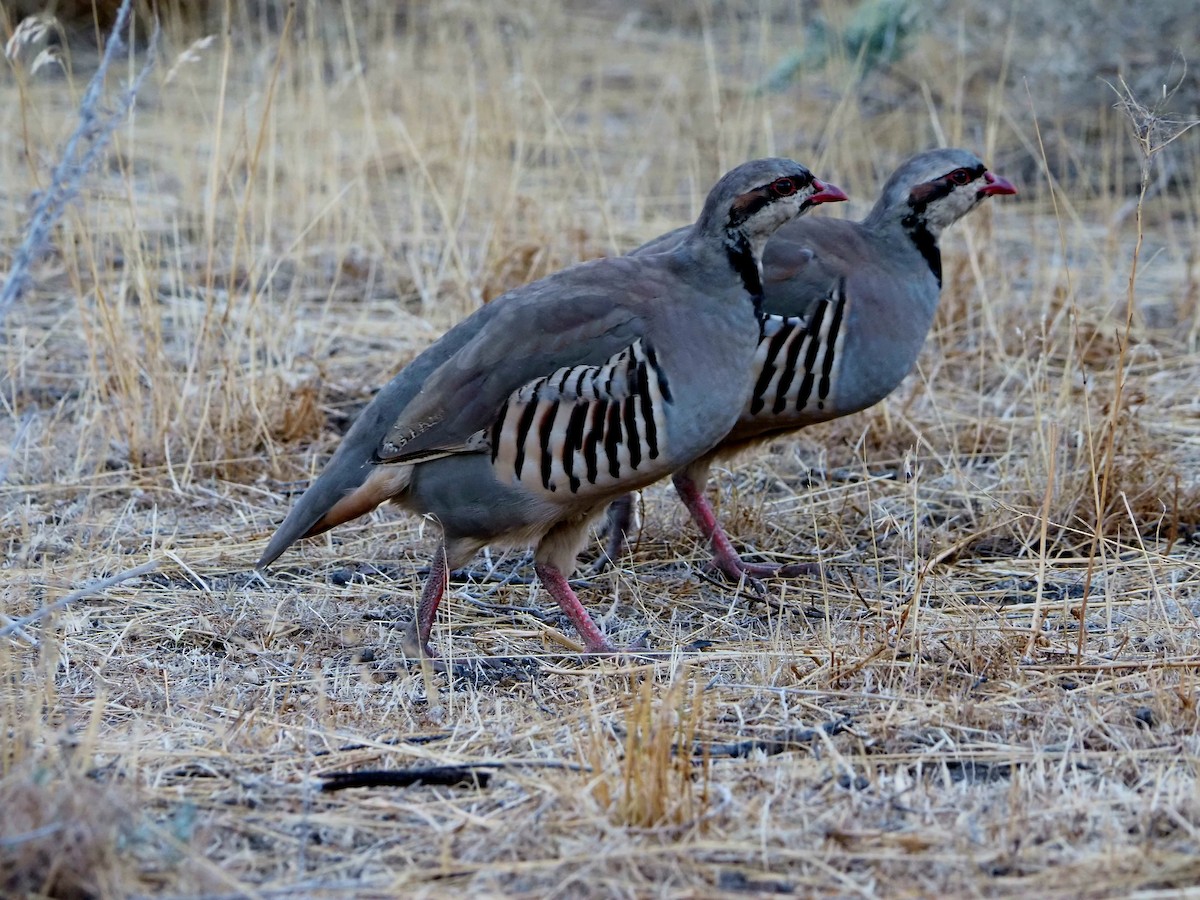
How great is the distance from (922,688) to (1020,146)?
720 cm

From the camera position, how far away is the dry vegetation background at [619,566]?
10.3 ft

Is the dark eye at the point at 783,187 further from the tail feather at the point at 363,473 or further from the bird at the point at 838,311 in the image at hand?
the tail feather at the point at 363,473

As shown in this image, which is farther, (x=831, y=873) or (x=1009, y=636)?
(x=1009, y=636)

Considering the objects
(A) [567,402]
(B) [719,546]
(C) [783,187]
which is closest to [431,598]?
(A) [567,402]

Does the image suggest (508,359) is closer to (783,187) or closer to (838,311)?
(783,187)

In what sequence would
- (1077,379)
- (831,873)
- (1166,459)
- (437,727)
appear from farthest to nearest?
1. (1077,379)
2. (1166,459)
3. (437,727)
4. (831,873)

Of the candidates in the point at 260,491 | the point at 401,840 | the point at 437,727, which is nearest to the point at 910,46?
the point at 260,491

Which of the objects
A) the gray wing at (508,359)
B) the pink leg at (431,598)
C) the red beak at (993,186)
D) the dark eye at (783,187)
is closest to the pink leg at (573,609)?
the pink leg at (431,598)

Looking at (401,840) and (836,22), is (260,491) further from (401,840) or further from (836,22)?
(836,22)

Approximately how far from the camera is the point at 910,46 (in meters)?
10.3

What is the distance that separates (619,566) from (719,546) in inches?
14.4

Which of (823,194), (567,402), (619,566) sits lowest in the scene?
(619,566)

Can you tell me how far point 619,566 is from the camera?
5.44 metres

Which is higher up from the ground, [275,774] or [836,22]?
[836,22]
